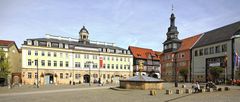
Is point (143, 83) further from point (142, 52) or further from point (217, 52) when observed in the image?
Result: point (142, 52)

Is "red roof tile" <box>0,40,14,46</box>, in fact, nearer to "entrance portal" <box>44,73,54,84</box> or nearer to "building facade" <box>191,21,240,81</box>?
"entrance portal" <box>44,73,54,84</box>

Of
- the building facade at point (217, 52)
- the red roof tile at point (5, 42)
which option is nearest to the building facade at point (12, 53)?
the red roof tile at point (5, 42)

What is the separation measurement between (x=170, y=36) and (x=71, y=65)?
35.1m

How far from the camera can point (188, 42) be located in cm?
7650

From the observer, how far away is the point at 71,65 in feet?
218

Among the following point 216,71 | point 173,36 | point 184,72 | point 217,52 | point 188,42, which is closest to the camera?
point 216,71

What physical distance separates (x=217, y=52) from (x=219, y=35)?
4.93 m

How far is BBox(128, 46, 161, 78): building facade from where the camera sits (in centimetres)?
8375

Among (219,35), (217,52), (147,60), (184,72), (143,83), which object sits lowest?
(184,72)

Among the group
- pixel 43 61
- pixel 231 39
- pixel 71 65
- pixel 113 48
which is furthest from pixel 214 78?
pixel 43 61

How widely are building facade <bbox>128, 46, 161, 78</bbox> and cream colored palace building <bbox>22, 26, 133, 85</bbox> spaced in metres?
4.22

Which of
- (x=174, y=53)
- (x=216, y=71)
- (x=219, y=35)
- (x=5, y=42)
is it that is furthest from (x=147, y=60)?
(x=5, y=42)

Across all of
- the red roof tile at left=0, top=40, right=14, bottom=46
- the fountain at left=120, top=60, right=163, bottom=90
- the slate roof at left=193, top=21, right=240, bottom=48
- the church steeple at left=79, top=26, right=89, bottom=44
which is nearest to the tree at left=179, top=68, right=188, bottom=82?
the slate roof at left=193, top=21, right=240, bottom=48

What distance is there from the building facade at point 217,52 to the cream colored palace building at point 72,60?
2224cm
